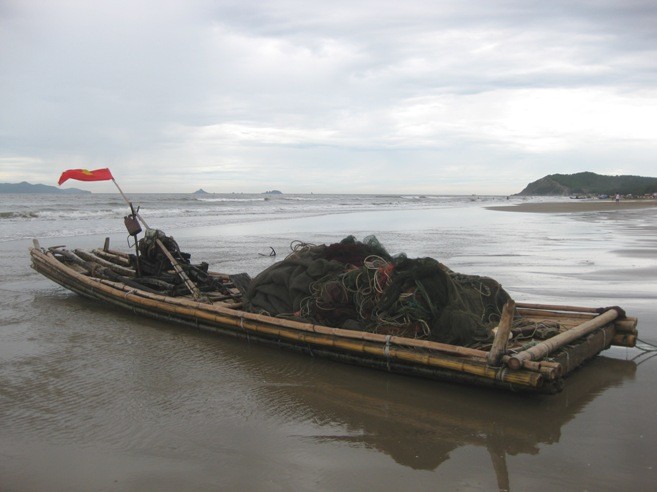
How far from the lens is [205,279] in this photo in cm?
888

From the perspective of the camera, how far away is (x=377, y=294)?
623cm

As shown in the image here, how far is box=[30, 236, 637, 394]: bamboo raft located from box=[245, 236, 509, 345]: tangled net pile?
12.4 inches

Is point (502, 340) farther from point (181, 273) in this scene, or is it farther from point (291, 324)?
point (181, 273)

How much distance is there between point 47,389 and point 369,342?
3150 mm

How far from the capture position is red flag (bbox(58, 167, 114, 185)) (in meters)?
8.98

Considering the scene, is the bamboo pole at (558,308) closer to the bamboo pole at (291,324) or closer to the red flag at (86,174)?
Answer: the bamboo pole at (291,324)

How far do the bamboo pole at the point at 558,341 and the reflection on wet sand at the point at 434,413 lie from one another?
17.5 inches

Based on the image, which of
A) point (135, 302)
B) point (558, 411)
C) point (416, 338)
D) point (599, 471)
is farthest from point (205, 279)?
point (599, 471)

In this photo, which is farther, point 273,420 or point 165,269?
point 165,269

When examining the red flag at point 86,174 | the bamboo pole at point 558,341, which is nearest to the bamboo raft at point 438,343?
the bamboo pole at point 558,341

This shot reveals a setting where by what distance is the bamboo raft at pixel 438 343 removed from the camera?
473 centimetres

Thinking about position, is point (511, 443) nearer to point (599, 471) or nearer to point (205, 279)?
point (599, 471)

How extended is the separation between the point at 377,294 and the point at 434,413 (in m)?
1.79

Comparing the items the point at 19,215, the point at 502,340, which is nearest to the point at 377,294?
the point at 502,340
